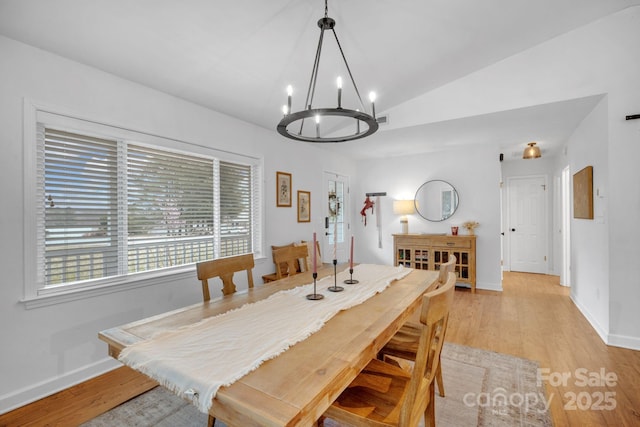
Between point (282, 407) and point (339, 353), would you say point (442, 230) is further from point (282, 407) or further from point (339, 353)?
point (282, 407)

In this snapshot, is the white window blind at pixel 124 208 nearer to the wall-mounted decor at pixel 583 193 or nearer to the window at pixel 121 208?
the window at pixel 121 208

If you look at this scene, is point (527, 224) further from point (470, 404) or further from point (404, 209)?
point (470, 404)

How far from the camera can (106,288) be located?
241cm

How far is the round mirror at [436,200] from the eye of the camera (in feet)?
17.0

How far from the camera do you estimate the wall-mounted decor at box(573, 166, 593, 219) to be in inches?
130

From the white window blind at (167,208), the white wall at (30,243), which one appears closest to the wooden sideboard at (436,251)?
the white window blind at (167,208)

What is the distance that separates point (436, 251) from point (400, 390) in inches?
154

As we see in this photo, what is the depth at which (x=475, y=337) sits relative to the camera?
3.01 m

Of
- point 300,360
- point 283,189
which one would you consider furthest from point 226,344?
point 283,189

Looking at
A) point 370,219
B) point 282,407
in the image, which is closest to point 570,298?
point 370,219

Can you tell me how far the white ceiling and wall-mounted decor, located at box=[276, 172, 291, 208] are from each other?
79 cm

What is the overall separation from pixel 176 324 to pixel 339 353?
792 millimetres

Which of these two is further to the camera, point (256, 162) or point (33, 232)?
point (256, 162)

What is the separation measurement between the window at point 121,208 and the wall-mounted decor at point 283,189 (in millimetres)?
685
